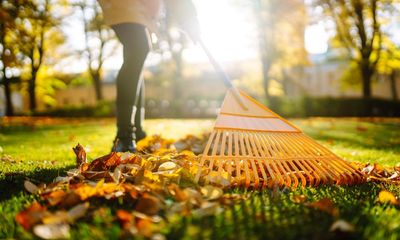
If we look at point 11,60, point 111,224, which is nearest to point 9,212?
point 111,224

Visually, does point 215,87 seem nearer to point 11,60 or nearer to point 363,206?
point 11,60

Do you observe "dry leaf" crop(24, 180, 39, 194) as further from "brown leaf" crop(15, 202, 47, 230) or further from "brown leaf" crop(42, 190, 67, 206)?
"brown leaf" crop(15, 202, 47, 230)

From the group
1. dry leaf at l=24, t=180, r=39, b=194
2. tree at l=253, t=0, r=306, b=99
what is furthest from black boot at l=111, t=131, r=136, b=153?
tree at l=253, t=0, r=306, b=99

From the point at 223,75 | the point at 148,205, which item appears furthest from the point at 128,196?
the point at 223,75

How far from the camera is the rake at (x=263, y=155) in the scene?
192 centimetres

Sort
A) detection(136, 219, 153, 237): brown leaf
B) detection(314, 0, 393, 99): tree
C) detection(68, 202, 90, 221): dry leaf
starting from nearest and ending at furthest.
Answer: detection(136, 219, 153, 237): brown leaf, detection(68, 202, 90, 221): dry leaf, detection(314, 0, 393, 99): tree

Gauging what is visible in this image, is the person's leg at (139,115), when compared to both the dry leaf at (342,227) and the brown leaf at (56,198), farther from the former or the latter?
the dry leaf at (342,227)

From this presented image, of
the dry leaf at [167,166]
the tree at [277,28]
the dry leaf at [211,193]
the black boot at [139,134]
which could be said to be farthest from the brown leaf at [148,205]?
the tree at [277,28]

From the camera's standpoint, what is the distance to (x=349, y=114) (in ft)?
53.8

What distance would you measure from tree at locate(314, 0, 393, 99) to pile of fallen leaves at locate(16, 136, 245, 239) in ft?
54.3

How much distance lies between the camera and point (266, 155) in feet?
6.96

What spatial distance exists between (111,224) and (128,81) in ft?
5.86

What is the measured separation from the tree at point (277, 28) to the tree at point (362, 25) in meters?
1.14

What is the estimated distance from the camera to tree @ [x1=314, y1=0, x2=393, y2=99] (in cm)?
1705
